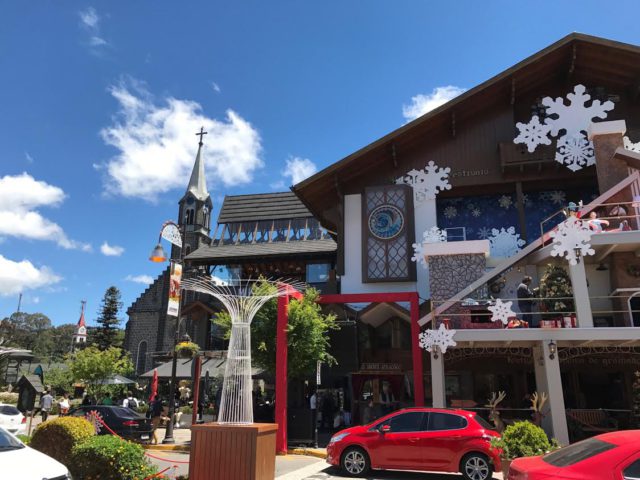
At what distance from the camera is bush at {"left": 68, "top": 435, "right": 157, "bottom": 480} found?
7.79 metres

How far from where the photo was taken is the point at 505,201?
21.1m

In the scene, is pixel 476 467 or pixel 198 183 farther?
pixel 198 183

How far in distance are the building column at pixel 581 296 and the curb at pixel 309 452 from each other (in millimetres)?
8191

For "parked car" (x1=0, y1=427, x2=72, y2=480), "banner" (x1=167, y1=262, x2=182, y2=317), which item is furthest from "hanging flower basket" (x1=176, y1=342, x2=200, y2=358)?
"parked car" (x1=0, y1=427, x2=72, y2=480)

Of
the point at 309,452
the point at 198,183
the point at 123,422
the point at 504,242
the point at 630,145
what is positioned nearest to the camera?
the point at 309,452

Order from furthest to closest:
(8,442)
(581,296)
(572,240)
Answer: (572,240), (581,296), (8,442)

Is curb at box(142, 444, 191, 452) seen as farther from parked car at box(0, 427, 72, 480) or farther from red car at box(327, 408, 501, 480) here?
parked car at box(0, 427, 72, 480)

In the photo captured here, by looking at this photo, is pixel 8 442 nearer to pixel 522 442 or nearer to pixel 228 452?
pixel 228 452

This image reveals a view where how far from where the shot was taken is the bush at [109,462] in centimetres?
779

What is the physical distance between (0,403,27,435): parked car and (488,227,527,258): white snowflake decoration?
58.6 ft

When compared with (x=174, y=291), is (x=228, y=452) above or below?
below

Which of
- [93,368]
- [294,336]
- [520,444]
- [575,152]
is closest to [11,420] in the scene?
[294,336]

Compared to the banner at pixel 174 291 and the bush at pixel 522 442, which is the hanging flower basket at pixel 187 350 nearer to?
the banner at pixel 174 291

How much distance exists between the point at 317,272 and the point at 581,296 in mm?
18426
